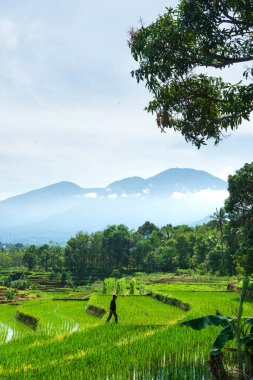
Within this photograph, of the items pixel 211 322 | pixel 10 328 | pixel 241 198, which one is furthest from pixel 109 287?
pixel 211 322

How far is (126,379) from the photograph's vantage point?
901cm

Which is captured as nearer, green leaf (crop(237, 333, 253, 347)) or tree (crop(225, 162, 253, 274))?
green leaf (crop(237, 333, 253, 347))

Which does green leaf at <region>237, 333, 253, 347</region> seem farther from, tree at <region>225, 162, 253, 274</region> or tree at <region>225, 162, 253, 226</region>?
tree at <region>225, 162, 253, 226</region>

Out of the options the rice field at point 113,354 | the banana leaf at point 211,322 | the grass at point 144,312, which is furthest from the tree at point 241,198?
the banana leaf at point 211,322

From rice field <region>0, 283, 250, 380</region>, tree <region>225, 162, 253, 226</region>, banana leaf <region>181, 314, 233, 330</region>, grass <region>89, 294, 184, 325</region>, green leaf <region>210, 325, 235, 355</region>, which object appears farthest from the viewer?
tree <region>225, 162, 253, 226</region>

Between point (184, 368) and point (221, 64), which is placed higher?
point (221, 64)

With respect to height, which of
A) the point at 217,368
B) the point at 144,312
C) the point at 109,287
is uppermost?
the point at 217,368

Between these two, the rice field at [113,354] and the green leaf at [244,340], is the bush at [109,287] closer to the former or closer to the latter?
the rice field at [113,354]

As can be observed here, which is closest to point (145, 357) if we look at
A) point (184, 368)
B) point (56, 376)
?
point (184, 368)

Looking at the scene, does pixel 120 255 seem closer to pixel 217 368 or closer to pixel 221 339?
pixel 221 339

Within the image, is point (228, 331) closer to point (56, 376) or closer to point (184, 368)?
point (184, 368)

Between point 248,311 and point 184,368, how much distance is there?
10766mm

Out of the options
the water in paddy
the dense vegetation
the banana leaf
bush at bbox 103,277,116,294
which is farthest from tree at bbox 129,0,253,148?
the dense vegetation

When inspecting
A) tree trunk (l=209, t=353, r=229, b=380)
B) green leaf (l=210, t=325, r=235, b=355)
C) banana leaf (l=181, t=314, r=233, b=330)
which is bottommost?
tree trunk (l=209, t=353, r=229, b=380)
